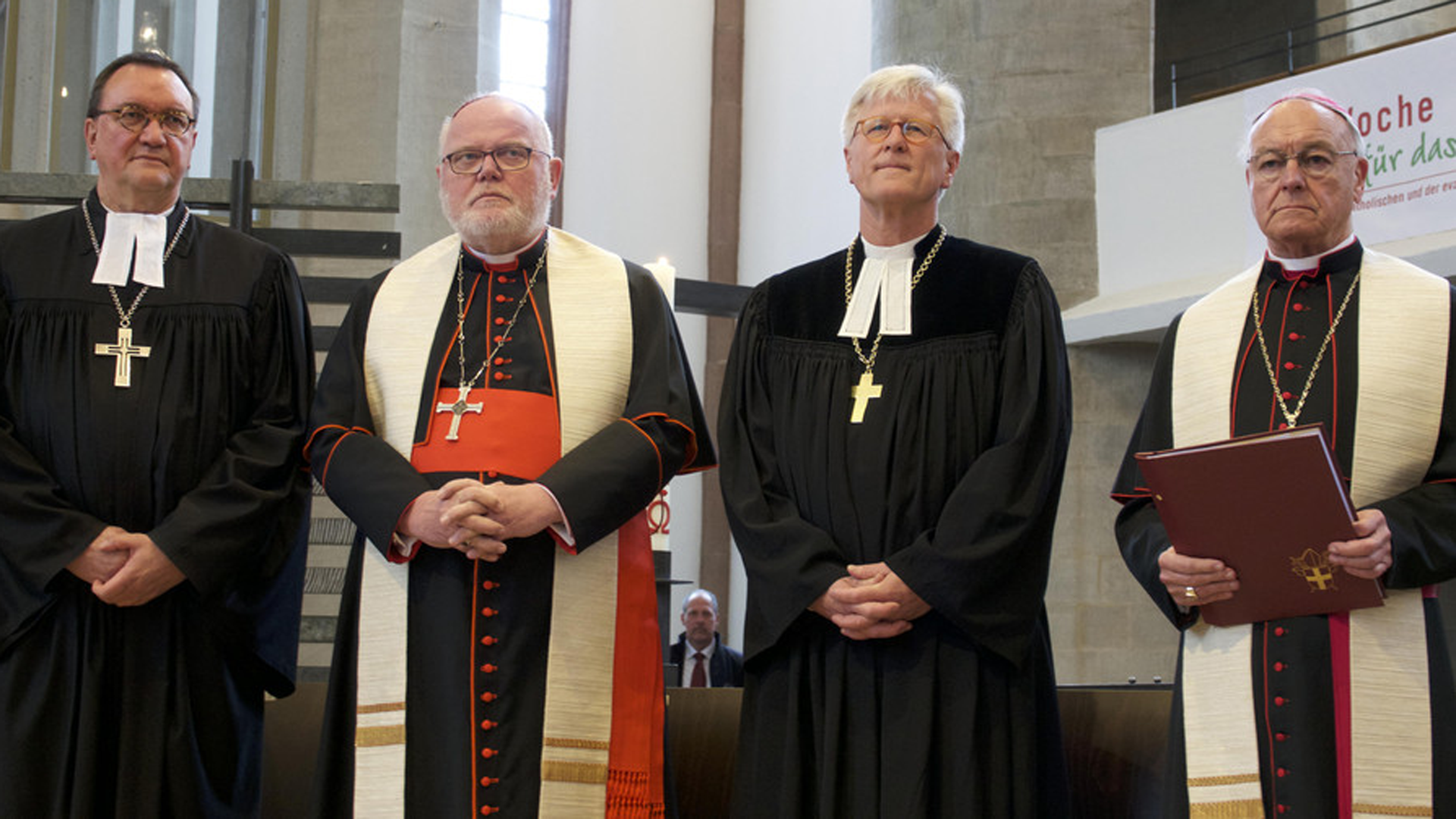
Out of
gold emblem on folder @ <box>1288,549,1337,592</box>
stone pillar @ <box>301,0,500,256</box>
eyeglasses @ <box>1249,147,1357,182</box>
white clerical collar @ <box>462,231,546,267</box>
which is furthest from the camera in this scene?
stone pillar @ <box>301,0,500,256</box>

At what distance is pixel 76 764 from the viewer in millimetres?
3514

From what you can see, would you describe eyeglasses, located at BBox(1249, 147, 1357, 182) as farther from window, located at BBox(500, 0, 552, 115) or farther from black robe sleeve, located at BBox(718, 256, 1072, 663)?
window, located at BBox(500, 0, 552, 115)

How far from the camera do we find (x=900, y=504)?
3.46 metres

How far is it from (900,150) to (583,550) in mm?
1129

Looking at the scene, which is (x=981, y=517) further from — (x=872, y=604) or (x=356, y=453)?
(x=356, y=453)

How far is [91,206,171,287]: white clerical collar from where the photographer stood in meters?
3.81

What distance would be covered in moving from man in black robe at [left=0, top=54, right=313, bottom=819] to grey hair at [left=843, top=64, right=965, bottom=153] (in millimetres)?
1436

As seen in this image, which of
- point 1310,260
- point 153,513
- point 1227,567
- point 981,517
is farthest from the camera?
point 153,513

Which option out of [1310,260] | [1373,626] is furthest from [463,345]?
[1373,626]

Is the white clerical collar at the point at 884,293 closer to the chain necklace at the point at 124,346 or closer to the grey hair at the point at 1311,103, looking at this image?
the grey hair at the point at 1311,103

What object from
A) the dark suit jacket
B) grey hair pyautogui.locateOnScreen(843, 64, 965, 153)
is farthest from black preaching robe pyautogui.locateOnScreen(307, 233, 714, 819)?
the dark suit jacket

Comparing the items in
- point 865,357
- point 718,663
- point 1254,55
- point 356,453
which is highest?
point 1254,55

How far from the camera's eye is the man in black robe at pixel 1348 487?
10.1ft

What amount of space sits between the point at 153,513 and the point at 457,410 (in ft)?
2.37
